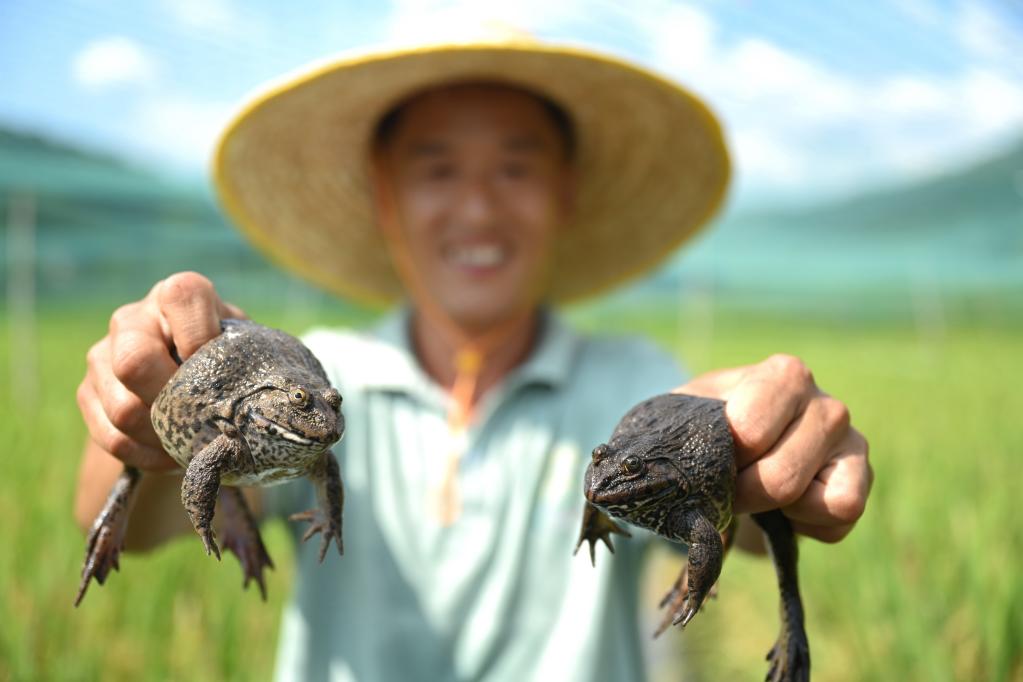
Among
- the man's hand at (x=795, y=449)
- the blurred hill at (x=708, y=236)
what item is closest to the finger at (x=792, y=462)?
the man's hand at (x=795, y=449)

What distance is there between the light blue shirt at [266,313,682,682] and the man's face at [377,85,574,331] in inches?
10.2

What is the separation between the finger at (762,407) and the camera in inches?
41.7

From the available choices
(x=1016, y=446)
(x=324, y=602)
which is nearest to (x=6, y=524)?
(x=324, y=602)

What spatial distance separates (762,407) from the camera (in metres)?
1.08

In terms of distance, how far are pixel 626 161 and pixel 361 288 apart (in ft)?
4.12

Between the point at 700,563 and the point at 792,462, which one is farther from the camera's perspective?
the point at 792,462

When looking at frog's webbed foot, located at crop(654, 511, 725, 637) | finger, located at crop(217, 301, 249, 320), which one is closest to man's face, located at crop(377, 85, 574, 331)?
finger, located at crop(217, 301, 249, 320)

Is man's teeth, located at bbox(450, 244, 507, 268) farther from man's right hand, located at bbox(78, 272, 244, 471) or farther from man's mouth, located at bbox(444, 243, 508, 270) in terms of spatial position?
man's right hand, located at bbox(78, 272, 244, 471)

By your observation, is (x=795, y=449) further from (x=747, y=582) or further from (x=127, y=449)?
(x=747, y=582)

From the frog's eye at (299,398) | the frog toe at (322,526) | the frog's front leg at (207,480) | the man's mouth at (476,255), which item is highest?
the frog's eye at (299,398)

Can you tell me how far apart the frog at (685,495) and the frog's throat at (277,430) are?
316 mm

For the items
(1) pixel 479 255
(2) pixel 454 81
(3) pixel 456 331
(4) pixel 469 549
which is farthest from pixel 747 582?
(2) pixel 454 81

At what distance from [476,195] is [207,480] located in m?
1.62

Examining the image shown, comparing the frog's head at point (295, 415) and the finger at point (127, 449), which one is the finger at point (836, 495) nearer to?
the frog's head at point (295, 415)
